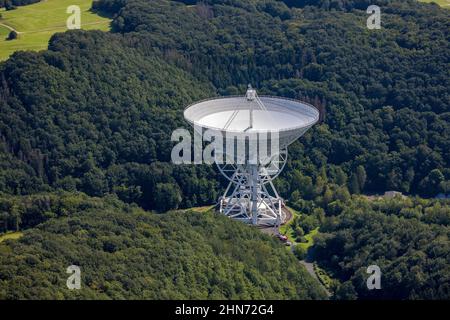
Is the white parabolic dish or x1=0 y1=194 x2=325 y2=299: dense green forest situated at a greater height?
the white parabolic dish

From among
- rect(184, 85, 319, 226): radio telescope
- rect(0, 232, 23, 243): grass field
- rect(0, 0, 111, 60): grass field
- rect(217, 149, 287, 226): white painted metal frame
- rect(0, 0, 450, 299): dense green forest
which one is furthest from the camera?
rect(0, 0, 111, 60): grass field

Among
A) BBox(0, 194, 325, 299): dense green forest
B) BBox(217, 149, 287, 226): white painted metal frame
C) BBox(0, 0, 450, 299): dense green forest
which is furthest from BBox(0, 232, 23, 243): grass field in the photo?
BBox(217, 149, 287, 226): white painted metal frame

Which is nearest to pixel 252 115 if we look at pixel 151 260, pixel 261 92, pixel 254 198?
pixel 254 198

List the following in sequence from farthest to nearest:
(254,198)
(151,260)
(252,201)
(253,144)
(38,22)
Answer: (38,22) < (252,201) < (254,198) < (253,144) < (151,260)

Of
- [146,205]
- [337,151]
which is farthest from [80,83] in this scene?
[337,151]

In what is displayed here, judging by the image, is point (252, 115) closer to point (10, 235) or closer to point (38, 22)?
point (10, 235)

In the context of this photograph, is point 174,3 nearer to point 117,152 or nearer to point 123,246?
point 117,152

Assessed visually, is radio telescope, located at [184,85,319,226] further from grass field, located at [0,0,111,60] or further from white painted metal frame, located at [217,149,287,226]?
grass field, located at [0,0,111,60]

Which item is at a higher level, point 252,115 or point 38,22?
point 252,115
